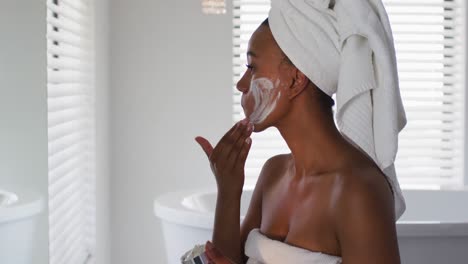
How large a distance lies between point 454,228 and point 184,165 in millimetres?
1562

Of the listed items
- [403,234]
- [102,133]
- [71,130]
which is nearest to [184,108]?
[102,133]

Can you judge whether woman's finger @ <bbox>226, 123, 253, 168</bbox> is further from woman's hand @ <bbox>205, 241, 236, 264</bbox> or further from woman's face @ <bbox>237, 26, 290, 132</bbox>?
woman's hand @ <bbox>205, 241, 236, 264</bbox>

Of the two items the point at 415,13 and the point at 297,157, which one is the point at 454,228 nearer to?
the point at 297,157

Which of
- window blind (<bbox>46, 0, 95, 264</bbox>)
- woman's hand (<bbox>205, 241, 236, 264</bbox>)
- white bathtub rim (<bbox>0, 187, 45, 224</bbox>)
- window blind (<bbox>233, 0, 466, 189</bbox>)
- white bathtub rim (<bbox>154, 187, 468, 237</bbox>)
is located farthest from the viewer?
window blind (<bbox>233, 0, 466, 189</bbox>)

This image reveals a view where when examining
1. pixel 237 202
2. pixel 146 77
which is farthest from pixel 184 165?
pixel 237 202

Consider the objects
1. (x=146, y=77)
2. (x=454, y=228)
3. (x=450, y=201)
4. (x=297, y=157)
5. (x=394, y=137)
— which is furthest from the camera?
(x=146, y=77)

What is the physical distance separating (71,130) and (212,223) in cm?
59

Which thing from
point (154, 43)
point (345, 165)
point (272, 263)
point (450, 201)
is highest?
point (154, 43)

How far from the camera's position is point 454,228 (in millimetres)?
2451

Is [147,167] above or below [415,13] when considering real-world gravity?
below

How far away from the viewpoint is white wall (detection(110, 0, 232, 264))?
3.64 meters

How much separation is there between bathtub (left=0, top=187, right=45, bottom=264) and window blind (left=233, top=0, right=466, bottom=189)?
7.91ft

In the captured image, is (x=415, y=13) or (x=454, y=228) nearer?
(x=454, y=228)

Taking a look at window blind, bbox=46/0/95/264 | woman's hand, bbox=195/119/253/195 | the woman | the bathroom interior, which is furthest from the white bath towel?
the bathroom interior
